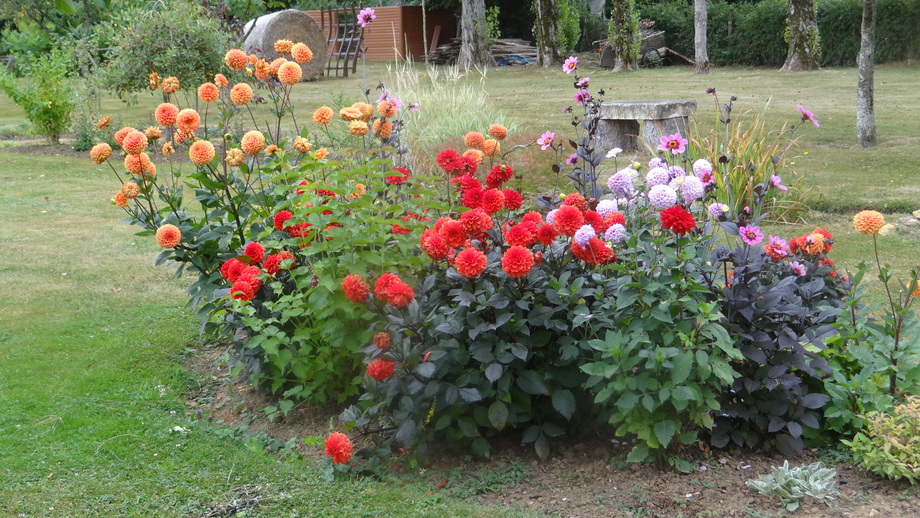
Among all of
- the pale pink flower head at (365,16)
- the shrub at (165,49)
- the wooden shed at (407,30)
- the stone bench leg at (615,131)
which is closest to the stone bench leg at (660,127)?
the stone bench leg at (615,131)

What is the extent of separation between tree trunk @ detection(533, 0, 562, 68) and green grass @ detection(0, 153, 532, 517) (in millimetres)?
17076

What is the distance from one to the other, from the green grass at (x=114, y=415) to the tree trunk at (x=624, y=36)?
16431 mm

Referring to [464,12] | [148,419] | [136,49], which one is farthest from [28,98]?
[464,12]

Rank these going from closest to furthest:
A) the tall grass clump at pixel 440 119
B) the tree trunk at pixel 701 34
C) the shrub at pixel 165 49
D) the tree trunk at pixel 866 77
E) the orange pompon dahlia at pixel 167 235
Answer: the orange pompon dahlia at pixel 167 235
the tall grass clump at pixel 440 119
the tree trunk at pixel 866 77
the shrub at pixel 165 49
the tree trunk at pixel 701 34

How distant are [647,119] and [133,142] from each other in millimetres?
5817

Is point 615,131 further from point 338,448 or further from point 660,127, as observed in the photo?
point 338,448

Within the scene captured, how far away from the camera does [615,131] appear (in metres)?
8.90

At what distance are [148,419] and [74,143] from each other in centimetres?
941

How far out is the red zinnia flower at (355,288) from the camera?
293cm

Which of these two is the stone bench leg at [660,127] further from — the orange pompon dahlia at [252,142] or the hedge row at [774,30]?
the hedge row at [774,30]

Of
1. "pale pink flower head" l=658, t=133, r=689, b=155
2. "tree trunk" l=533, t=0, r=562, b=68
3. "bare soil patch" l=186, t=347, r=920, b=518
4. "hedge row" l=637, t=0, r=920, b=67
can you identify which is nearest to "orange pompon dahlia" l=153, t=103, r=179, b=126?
"bare soil patch" l=186, t=347, r=920, b=518

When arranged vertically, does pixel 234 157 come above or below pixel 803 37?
below

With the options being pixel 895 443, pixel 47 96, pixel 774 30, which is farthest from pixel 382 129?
pixel 774 30

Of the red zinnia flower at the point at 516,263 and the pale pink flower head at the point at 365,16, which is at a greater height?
the pale pink flower head at the point at 365,16
